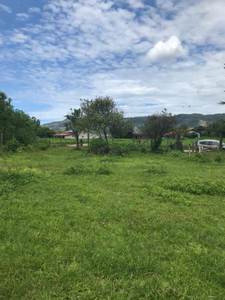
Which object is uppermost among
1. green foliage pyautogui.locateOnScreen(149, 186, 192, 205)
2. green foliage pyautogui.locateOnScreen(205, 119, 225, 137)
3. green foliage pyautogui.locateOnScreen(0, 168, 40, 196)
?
green foliage pyautogui.locateOnScreen(205, 119, 225, 137)

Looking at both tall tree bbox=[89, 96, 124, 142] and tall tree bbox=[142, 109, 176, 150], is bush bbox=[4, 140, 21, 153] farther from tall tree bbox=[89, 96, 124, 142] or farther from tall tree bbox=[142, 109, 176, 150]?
tall tree bbox=[142, 109, 176, 150]

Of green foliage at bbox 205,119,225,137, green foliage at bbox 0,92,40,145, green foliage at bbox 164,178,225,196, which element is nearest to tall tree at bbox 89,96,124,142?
green foliage at bbox 0,92,40,145

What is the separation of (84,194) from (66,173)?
300 cm

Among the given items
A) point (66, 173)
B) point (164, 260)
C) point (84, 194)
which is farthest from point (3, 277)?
point (66, 173)

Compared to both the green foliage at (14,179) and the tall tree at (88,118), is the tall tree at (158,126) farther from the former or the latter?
the green foliage at (14,179)

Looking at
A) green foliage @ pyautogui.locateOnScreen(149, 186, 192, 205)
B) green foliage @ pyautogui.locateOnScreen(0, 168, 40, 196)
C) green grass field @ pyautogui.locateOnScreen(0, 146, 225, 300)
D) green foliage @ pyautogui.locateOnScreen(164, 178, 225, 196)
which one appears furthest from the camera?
green foliage @ pyautogui.locateOnScreen(164, 178, 225, 196)

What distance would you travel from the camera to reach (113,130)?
63.6ft

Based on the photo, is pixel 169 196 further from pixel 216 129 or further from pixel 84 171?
pixel 216 129

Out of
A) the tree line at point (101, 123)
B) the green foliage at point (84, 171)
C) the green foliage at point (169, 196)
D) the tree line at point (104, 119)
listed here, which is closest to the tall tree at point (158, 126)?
the tree line at point (101, 123)

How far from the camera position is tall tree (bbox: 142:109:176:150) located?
17.4 meters

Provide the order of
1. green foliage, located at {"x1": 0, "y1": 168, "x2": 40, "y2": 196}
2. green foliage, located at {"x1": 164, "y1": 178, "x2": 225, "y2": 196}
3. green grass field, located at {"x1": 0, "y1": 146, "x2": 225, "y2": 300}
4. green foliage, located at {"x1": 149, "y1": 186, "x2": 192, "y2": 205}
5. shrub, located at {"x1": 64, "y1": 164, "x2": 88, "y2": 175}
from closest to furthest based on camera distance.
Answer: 1. green grass field, located at {"x1": 0, "y1": 146, "x2": 225, "y2": 300}
2. green foliage, located at {"x1": 149, "y1": 186, "x2": 192, "y2": 205}
3. green foliage, located at {"x1": 0, "y1": 168, "x2": 40, "y2": 196}
4. green foliage, located at {"x1": 164, "y1": 178, "x2": 225, "y2": 196}
5. shrub, located at {"x1": 64, "y1": 164, "x2": 88, "y2": 175}

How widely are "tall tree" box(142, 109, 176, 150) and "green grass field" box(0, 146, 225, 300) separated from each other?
12.2m

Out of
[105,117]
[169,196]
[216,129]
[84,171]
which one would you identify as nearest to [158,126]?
[105,117]

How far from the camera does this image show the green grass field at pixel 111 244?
219cm
